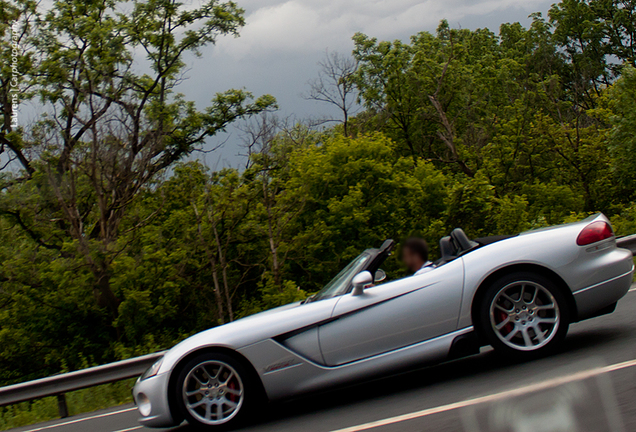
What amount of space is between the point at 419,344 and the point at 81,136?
1917cm

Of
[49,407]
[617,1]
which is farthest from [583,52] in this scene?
[49,407]

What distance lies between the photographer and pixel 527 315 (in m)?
5.03

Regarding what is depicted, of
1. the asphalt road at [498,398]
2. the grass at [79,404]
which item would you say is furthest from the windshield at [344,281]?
the grass at [79,404]

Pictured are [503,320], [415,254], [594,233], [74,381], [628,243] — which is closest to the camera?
[503,320]


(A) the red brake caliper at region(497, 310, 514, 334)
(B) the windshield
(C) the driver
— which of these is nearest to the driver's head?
Result: (C) the driver

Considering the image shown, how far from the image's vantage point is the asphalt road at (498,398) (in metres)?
2.55

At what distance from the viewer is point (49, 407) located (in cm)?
905

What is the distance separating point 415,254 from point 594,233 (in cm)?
145

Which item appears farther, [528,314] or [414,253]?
[414,253]

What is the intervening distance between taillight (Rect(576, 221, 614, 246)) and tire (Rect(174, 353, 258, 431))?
2.84 metres

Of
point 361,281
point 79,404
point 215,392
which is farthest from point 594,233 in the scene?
point 79,404

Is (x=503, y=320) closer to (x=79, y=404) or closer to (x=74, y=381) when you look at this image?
(x=74, y=381)

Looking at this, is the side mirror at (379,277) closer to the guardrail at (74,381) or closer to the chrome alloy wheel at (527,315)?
the chrome alloy wheel at (527,315)

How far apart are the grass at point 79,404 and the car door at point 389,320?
4500mm
